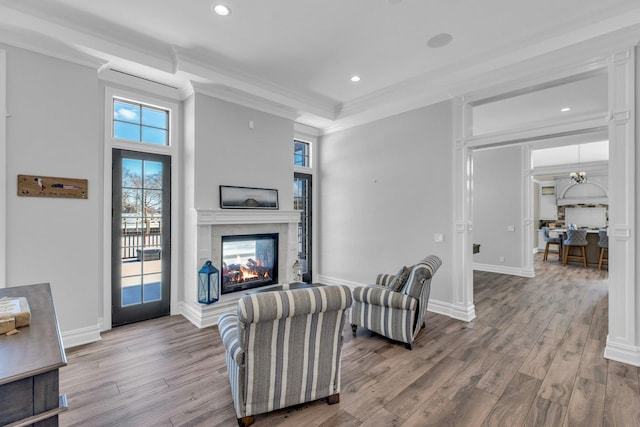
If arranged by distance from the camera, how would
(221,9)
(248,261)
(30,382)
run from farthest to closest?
(248,261), (221,9), (30,382)

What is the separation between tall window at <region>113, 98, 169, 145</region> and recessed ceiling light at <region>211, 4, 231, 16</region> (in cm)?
189

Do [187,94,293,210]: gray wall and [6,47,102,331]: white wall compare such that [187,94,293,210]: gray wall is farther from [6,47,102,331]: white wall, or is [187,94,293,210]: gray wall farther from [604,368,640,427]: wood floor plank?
[604,368,640,427]: wood floor plank

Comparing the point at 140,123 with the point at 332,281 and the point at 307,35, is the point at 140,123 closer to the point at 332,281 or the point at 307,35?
the point at 307,35

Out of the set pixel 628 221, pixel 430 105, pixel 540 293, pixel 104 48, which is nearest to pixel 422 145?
pixel 430 105

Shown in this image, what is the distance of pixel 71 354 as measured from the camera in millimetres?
3113

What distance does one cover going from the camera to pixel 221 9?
281cm

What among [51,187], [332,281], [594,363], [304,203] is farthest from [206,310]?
[594,363]

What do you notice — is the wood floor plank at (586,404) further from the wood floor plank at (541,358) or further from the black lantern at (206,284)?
the black lantern at (206,284)

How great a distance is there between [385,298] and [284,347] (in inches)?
61.2

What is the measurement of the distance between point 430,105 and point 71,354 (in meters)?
5.26

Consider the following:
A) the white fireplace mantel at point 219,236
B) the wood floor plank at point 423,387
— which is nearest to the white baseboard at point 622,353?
the wood floor plank at point 423,387

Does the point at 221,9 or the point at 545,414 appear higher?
the point at 221,9

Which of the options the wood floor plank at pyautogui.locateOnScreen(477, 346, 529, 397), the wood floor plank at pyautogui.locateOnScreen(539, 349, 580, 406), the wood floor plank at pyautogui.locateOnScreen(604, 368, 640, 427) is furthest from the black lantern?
the wood floor plank at pyautogui.locateOnScreen(604, 368, 640, 427)

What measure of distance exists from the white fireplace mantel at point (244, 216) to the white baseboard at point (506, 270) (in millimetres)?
5103
